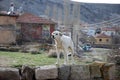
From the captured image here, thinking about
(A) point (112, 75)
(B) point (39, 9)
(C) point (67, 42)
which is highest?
(B) point (39, 9)

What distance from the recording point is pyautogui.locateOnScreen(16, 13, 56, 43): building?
54.3 ft

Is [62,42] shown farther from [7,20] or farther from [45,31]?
[45,31]

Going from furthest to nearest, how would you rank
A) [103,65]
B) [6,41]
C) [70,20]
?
[6,41] < [70,20] < [103,65]

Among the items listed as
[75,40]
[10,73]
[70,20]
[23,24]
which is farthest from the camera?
[23,24]

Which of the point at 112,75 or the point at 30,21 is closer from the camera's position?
the point at 112,75

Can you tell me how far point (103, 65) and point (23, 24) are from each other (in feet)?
39.6

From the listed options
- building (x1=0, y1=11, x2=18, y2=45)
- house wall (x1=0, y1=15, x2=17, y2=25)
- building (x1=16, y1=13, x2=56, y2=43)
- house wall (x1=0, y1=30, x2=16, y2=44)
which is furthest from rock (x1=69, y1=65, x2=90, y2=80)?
building (x1=16, y1=13, x2=56, y2=43)

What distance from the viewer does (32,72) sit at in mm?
4945

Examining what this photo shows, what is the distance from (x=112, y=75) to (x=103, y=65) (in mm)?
275

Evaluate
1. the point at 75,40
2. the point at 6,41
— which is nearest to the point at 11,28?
the point at 6,41

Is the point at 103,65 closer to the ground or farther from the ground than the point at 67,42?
closer to the ground

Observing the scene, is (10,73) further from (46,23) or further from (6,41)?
(46,23)

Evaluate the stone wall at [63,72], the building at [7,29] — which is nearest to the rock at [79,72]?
the stone wall at [63,72]

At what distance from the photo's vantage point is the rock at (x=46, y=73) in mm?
4893
